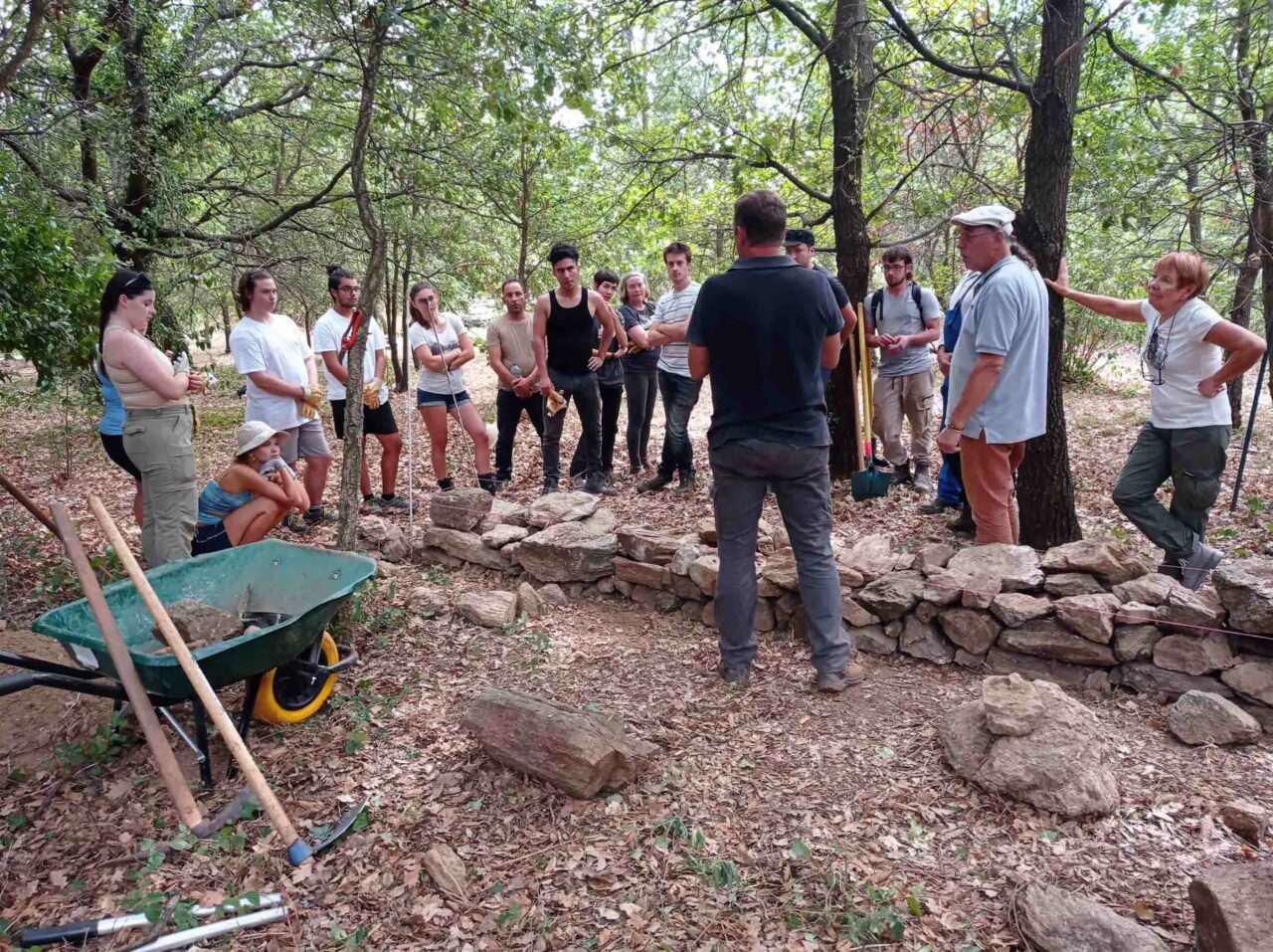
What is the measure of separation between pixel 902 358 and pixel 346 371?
415cm

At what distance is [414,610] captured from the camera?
4086mm

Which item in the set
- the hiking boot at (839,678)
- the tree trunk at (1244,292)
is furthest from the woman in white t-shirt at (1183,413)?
the tree trunk at (1244,292)

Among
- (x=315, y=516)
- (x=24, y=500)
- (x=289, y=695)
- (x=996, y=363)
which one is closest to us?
(x=289, y=695)

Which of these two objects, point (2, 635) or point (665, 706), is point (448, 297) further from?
point (665, 706)

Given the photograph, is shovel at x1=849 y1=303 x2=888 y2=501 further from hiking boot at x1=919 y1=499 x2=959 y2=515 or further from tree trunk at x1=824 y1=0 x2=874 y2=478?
hiking boot at x1=919 y1=499 x2=959 y2=515

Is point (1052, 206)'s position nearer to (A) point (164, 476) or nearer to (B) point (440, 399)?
(B) point (440, 399)

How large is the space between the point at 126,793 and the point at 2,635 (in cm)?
183

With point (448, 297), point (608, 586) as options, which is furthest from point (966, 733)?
point (448, 297)

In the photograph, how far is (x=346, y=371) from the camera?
216 inches

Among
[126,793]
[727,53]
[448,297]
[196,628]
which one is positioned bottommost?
[126,793]

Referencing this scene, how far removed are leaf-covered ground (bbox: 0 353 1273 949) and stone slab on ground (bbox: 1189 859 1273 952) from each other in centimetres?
20

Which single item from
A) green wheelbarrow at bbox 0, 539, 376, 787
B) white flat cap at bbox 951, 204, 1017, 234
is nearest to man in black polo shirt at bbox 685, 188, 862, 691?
white flat cap at bbox 951, 204, 1017, 234

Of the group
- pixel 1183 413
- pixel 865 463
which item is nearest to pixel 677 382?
pixel 865 463

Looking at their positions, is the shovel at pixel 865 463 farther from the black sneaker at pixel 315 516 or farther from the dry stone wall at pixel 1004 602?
the black sneaker at pixel 315 516
